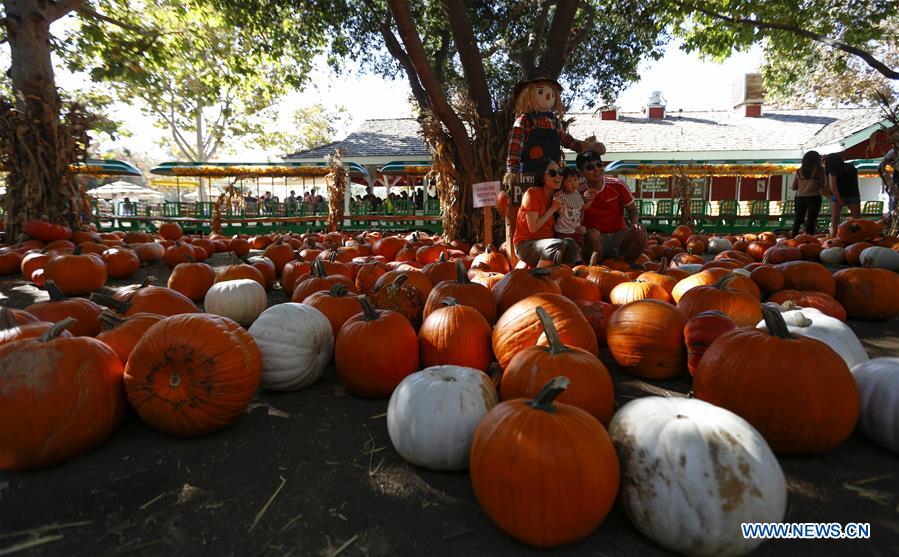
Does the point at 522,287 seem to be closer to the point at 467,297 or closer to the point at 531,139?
the point at 467,297

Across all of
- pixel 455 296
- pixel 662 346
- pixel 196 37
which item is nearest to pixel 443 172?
pixel 455 296

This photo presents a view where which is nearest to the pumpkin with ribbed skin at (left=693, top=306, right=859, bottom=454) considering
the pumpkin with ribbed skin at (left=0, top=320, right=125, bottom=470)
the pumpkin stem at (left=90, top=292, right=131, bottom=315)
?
the pumpkin with ribbed skin at (left=0, top=320, right=125, bottom=470)

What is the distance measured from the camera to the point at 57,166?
7.62m

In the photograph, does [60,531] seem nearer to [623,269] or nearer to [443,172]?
[623,269]

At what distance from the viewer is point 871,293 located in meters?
3.78

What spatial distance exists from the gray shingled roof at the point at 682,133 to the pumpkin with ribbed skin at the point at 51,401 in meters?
22.1

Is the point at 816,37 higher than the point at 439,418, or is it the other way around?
the point at 816,37

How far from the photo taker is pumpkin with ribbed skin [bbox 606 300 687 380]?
2596 mm

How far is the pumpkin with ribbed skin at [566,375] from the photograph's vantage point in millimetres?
1899

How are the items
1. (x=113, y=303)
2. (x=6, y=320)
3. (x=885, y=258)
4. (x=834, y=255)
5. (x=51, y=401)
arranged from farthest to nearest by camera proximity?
(x=834, y=255) < (x=885, y=258) < (x=113, y=303) < (x=6, y=320) < (x=51, y=401)

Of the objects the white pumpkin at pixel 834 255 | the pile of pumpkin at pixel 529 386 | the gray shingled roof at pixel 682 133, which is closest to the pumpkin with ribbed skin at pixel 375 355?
the pile of pumpkin at pixel 529 386

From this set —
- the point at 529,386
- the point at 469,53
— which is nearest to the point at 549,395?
the point at 529,386

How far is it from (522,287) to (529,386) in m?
1.49

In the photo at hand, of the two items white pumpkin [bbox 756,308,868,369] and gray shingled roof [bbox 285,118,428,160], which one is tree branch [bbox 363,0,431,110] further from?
gray shingled roof [bbox 285,118,428,160]
